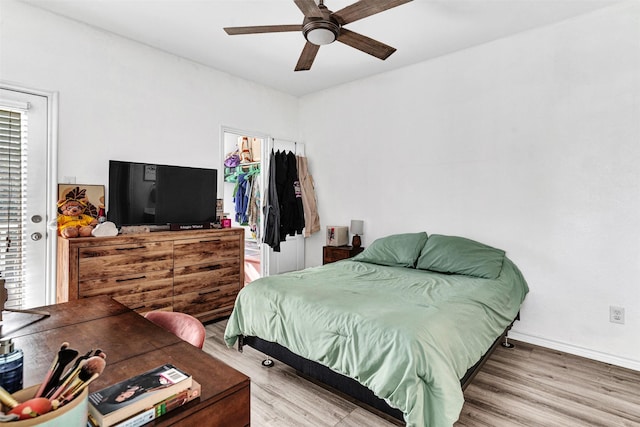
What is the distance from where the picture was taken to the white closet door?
186 inches

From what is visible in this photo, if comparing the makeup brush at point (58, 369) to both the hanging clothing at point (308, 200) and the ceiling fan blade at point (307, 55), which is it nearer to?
the ceiling fan blade at point (307, 55)

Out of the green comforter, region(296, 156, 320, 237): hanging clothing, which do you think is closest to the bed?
the green comforter

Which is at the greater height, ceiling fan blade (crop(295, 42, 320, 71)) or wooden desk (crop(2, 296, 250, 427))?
ceiling fan blade (crop(295, 42, 320, 71))

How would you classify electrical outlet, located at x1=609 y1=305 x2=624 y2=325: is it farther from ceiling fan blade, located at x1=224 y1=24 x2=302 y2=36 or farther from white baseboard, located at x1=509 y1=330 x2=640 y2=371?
ceiling fan blade, located at x1=224 y1=24 x2=302 y2=36

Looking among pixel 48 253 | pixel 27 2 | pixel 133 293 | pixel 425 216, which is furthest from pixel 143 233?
pixel 425 216

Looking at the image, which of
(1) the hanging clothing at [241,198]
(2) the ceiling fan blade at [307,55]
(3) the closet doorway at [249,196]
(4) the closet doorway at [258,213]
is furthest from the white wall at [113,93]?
(2) the ceiling fan blade at [307,55]

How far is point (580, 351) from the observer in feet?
9.36

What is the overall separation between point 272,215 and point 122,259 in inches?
76.8

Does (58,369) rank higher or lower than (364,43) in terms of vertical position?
lower

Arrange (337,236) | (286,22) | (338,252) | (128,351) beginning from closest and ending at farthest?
(128,351)
(286,22)
(338,252)
(337,236)

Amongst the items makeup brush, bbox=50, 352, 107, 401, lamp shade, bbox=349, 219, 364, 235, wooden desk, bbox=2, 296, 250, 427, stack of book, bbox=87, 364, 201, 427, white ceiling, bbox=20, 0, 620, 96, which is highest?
white ceiling, bbox=20, 0, 620, 96

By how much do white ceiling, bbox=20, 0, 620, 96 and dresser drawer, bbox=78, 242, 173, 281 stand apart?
199cm

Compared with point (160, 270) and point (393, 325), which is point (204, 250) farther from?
point (393, 325)

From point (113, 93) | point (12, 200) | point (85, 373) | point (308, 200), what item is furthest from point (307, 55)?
point (12, 200)
